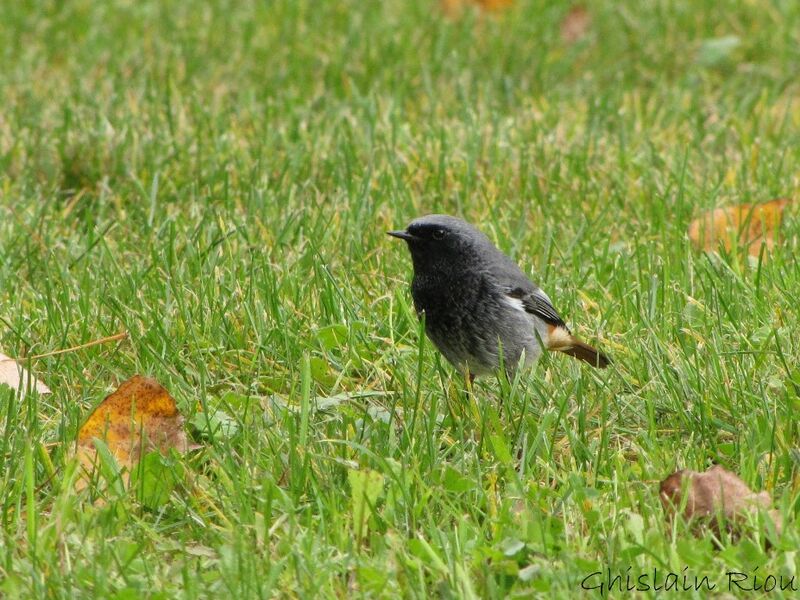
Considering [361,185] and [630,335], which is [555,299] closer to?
[630,335]

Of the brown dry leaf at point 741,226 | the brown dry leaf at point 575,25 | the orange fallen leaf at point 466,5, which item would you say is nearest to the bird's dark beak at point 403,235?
the brown dry leaf at point 741,226

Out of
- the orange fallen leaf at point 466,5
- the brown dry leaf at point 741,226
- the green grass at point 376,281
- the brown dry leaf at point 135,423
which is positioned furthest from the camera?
the orange fallen leaf at point 466,5

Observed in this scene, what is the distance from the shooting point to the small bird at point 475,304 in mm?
4395

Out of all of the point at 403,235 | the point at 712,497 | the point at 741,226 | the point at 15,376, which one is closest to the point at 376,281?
the point at 403,235

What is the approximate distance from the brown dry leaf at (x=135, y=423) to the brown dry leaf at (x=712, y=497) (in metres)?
1.40

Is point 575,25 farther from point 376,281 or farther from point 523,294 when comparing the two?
point 523,294

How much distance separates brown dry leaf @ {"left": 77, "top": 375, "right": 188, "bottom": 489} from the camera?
368 cm

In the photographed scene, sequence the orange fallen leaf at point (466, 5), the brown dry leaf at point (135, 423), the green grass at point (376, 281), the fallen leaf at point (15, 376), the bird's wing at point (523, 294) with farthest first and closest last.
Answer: the orange fallen leaf at point (466, 5) → the bird's wing at point (523, 294) → the fallen leaf at point (15, 376) → the brown dry leaf at point (135, 423) → the green grass at point (376, 281)

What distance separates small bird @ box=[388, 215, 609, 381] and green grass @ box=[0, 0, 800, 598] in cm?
11

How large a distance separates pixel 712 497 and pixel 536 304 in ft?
4.56

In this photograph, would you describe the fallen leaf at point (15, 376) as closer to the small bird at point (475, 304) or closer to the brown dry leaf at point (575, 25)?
the small bird at point (475, 304)

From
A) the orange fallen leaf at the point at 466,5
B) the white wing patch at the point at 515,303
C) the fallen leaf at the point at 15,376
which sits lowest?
the fallen leaf at the point at 15,376

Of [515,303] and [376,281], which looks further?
[376,281]

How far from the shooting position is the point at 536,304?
4.55 metres
